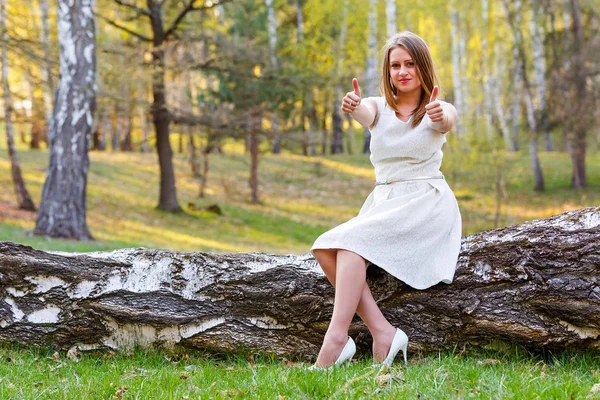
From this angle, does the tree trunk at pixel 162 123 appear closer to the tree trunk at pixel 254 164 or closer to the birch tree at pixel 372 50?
the tree trunk at pixel 254 164

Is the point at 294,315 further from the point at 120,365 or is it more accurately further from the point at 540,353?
the point at 540,353

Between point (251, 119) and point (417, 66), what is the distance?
14.6 meters

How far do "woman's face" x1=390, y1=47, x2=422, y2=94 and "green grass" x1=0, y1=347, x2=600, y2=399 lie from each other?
4.83 feet

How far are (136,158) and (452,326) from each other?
2509 centimetres

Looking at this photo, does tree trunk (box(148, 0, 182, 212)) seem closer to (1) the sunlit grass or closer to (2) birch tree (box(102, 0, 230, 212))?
(2) birch tree (box(102, 0, 230, 212))

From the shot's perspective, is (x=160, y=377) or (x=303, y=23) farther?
(x=303, y=23)

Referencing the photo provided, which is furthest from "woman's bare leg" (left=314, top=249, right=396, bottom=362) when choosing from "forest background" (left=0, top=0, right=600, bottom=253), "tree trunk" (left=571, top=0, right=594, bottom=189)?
"tree trunk" (left=571, top=0, right=594, bottom=189)

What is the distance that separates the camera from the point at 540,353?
3.57 metres

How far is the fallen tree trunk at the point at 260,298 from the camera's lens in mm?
3477

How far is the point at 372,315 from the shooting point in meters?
3.50

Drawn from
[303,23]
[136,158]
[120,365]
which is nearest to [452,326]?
[120,365]

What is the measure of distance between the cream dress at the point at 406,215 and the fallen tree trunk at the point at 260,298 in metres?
0.15

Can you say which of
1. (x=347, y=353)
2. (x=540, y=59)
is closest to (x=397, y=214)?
(x=347, y=353)

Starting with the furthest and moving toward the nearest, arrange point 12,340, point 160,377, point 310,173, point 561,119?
point 310,173 → point 561,119 → point 12,340 → point 160,377
